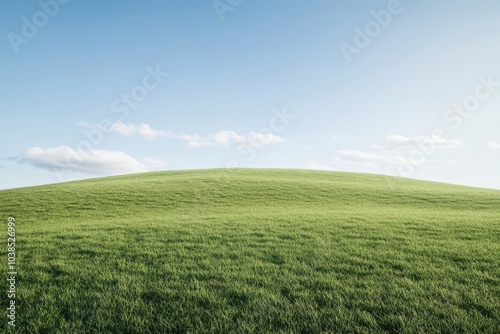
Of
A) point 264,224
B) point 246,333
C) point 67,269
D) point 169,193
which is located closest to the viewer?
point 246,333

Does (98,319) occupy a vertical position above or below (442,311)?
below

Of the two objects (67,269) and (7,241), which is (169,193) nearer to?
(7,241)

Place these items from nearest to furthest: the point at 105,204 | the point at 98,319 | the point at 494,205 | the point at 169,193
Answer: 1. the point at 98,319
2. the point at 105,204
3. the point at 494,205
4. the point at 169,193

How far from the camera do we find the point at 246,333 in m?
4.45

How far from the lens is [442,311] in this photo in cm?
492

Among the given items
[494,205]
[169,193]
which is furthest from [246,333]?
[494,205]

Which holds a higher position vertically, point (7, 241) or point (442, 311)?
point (442, 311)

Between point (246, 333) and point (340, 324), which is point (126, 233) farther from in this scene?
point (340, 324)

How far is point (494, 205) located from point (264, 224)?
21.9 metres

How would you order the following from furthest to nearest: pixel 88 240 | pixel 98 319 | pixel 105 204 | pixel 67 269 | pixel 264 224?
pixel 105 204 < pixel 264 224 < pixel 88 240 < pixel 67 269 < pixel 98 319

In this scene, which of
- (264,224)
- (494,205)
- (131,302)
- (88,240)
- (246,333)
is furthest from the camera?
(494,205)

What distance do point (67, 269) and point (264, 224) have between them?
7.94 meters

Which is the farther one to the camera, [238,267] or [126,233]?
[126,233]

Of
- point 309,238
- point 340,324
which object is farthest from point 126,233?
point 340,324
